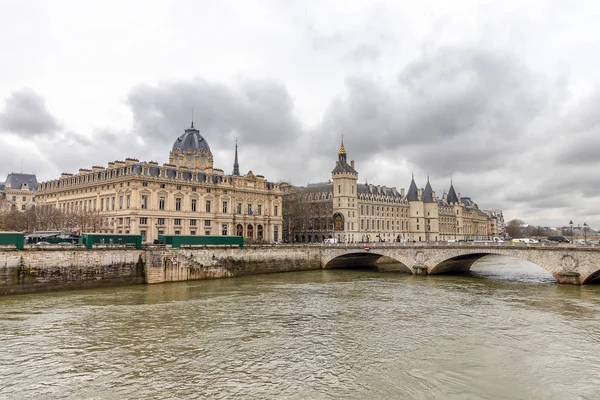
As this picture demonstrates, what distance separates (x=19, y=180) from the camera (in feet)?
426

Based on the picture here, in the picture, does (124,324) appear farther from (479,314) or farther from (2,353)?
(479,314)

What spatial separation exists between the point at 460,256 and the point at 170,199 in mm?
45974

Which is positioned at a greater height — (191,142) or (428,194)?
(191,142)

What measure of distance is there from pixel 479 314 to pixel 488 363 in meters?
11.2

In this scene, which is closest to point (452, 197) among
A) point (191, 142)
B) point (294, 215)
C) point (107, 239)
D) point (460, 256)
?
point (294, 215)

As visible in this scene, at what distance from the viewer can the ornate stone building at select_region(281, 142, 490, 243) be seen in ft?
378

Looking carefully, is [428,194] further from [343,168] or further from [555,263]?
[555,263]

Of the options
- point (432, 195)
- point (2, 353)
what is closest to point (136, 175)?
point (2, 353)

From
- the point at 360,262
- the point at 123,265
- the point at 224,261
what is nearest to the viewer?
the point at 123,265

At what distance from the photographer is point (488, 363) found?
20031 millimetres

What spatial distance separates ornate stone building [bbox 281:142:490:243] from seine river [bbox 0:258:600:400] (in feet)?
249

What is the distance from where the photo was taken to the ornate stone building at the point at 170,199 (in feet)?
232

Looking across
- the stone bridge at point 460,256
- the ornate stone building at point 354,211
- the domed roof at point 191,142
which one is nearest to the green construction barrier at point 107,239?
the stone bridge at point 460,256

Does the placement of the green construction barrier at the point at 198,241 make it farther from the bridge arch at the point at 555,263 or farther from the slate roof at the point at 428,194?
the slate roof at the point at 428,194
